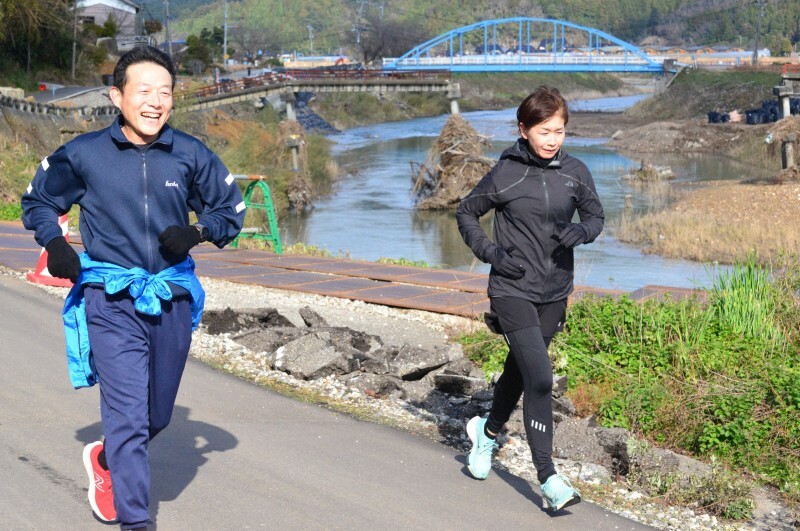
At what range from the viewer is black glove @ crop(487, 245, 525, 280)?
190 inches

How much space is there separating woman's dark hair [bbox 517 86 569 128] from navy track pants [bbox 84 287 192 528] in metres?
1.74

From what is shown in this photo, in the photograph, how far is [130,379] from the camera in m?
4.15

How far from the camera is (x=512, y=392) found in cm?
523

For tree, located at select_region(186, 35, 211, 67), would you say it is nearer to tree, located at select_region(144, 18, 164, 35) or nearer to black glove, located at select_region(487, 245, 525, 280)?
tree, located at select_region(144, 18, 164, 35)

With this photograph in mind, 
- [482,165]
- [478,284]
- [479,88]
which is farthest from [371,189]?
[479,88]

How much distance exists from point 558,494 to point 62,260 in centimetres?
226

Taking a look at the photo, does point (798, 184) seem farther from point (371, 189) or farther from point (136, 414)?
point (136, 414)

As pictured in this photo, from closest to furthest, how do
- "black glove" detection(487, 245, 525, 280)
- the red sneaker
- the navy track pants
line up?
the navy track pants < the red sneaker < "black glove" detection(487, 245, 525, 280)

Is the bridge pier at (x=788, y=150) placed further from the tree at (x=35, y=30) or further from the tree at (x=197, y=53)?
the tree at (x=197, y=53)

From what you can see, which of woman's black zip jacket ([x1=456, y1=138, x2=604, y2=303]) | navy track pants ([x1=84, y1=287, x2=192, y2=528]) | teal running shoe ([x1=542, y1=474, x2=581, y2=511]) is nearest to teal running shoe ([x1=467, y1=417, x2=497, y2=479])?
teal running shoe ([x1=542, y1=474, x2=581, y2=511])

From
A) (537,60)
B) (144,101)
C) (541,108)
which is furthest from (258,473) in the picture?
(537,60)

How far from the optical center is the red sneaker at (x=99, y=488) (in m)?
4.41

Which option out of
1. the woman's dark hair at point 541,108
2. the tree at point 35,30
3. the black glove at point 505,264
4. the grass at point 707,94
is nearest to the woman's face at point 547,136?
the woman's dark hair at point 541,108

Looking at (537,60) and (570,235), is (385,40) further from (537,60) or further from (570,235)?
(570,235)
